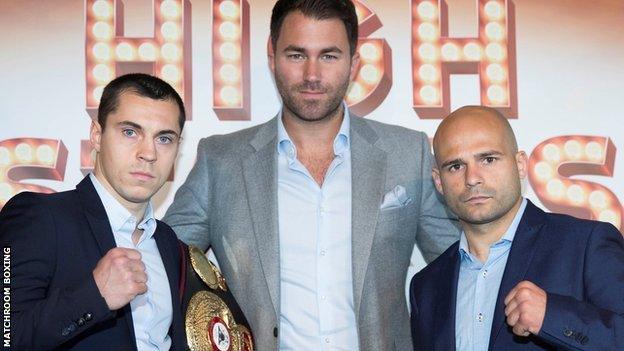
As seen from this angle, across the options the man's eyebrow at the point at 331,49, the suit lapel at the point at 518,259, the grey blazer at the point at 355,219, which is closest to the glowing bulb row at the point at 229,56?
the grey blazer at the point at 355,219

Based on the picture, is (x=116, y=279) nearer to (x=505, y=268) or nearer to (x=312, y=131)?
(x=505, y=268)

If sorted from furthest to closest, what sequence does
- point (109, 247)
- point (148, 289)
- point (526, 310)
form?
point (148, 289) < point (109, 247) < point (526, 310)

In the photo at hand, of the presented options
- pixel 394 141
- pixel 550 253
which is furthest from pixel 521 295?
pixel 394 141

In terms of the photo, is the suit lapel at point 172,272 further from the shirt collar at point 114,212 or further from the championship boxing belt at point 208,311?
the shirt collar at point 114,212

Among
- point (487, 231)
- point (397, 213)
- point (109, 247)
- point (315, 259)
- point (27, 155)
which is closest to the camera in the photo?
point (109, 247)

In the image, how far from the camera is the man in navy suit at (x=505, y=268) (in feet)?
8.30

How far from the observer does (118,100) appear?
2844 millimetres

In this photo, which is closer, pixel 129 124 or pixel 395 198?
pixel 129 124

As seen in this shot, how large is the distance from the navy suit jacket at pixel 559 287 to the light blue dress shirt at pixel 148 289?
0.93 metres

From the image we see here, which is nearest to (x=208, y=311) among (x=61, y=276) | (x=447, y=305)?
(x=61, y=276)

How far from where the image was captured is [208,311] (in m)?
2.95

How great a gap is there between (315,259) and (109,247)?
1.01 m

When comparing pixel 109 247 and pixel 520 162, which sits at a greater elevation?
pixel 520 162

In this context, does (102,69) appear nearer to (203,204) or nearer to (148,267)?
(203,204)
